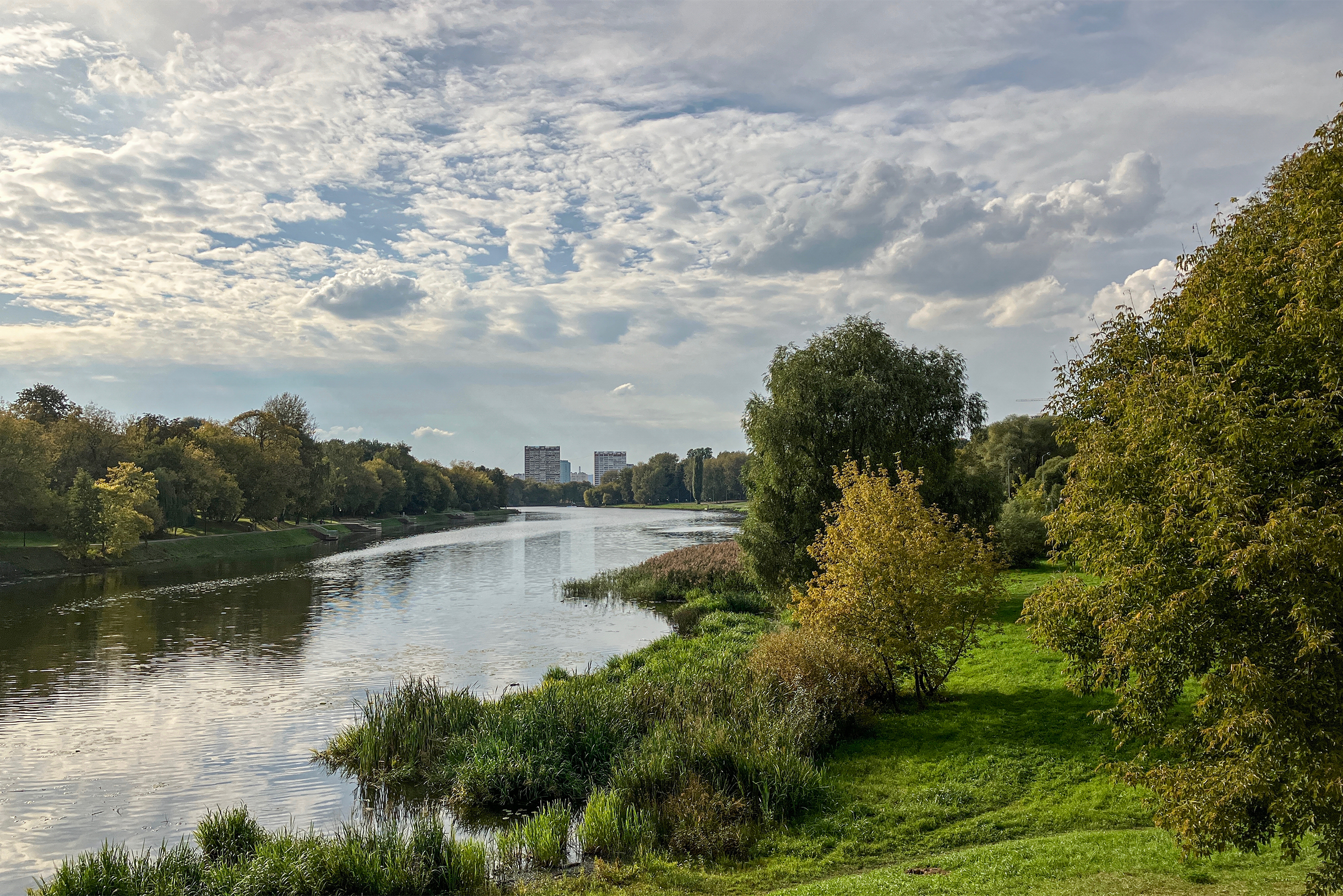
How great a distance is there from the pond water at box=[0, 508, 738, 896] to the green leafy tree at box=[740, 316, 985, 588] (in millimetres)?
6951

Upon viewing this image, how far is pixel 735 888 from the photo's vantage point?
10438mm

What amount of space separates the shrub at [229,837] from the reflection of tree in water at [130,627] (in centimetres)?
1265

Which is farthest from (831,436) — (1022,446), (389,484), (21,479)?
(389,484)

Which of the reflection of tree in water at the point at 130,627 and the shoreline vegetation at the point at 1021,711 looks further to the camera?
the reflection of tree in water at the point at 130,627

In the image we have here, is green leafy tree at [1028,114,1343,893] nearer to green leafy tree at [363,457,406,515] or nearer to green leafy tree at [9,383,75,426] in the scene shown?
green leafy tree at [9,383,75,426]

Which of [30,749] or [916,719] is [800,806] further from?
[30,749]

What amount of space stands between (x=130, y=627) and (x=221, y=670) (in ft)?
34.7

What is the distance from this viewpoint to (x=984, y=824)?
11.9m

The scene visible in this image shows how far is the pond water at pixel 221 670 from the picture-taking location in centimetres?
1439

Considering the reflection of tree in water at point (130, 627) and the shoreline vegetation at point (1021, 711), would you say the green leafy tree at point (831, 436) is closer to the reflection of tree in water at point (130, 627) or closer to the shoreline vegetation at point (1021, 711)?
the shoreline vegetation at point (1021, 711)

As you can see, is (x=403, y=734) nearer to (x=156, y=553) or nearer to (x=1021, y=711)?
(x=1021, y=711)

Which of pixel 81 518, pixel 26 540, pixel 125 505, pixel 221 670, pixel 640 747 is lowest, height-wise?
pixel 221 670

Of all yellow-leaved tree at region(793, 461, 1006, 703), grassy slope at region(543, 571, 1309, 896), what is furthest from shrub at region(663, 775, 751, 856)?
yellow-leaved tree at region(793, 461, 1006, 703)

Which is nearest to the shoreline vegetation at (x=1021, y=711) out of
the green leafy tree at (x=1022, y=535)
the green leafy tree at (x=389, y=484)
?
the green leafy tree at (x=1022, y=535)
